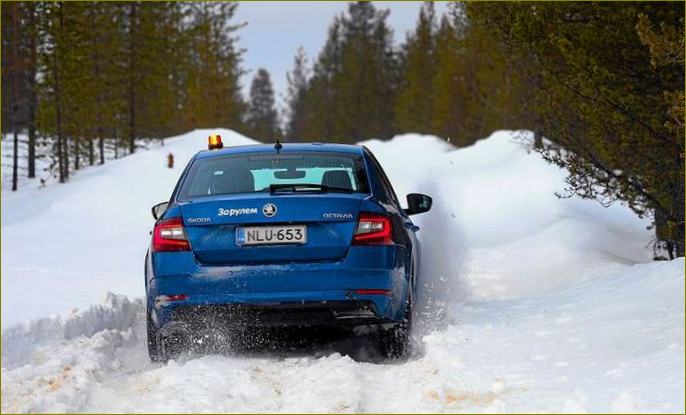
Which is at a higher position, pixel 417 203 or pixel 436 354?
pixel 417 203

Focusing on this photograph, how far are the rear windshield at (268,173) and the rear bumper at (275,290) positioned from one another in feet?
2.25

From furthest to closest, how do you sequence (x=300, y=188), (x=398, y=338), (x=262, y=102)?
(x=262, y=102) → (x=398, y=338) → (x=300, y=188)

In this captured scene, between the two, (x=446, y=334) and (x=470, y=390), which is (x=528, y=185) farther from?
(x=470, y=390)

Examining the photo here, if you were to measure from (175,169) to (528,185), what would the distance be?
15.6 meters

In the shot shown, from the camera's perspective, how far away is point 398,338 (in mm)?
6059

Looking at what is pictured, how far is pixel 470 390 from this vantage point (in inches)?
190

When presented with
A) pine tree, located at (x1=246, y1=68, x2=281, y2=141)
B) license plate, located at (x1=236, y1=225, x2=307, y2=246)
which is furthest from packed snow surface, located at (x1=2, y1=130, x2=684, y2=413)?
pine tree, located at (x1=246, y1=68, x2=281, y2=141)

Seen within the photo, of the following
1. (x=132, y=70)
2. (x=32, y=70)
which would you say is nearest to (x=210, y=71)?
(x=132, y=70)

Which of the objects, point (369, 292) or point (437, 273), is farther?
point (437, 273)

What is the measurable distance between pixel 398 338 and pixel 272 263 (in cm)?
113

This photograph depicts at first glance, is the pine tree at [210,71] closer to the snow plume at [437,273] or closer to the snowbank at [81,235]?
the snowbank at [81,235]

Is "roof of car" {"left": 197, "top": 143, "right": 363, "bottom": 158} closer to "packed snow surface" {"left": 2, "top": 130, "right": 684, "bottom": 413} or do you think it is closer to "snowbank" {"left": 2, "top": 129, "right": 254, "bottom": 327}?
"packed snow surface" {"left": 2, "top": 130, "right": 684, "bottom": 413}

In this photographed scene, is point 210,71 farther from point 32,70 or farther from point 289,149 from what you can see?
point 289,149

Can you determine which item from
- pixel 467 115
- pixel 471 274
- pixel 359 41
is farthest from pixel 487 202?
pixel 359 41
